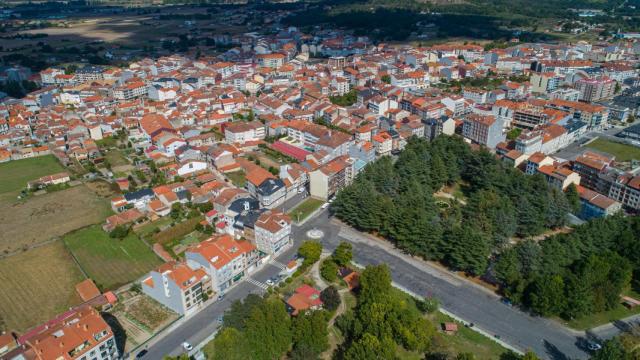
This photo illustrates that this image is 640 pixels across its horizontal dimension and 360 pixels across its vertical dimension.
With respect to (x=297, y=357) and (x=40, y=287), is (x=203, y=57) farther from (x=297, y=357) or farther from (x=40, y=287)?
(x=297, y=357)

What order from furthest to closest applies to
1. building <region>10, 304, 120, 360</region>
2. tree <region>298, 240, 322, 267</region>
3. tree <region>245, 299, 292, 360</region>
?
1. tree <region>298, 240, 322, 267</region>
2. tree <region>245, 299, 292, 360</region>
3. building <region>10, 304, 120, 360</region>

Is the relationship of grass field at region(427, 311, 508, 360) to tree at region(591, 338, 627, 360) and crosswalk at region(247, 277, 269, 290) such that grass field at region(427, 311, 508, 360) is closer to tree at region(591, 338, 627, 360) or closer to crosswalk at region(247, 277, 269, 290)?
tree at region(591, 338, 627, 360)

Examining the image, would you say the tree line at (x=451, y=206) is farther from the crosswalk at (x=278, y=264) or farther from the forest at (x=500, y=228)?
the crosswalk at (x=278, y=264)

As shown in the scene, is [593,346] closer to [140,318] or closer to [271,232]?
[271,232]

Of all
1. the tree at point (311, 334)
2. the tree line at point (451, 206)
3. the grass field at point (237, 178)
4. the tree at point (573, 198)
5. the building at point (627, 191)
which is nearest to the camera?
the tree at point (311, 334)

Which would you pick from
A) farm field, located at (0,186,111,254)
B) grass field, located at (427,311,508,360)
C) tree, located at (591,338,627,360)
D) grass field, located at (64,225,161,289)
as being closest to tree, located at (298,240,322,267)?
grass field, located at (427,311,508,360)

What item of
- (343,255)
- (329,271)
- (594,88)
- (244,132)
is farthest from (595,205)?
(244,132)

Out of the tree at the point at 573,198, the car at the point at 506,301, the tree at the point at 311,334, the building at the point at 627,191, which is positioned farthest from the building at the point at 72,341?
the building at the point at 627,191
